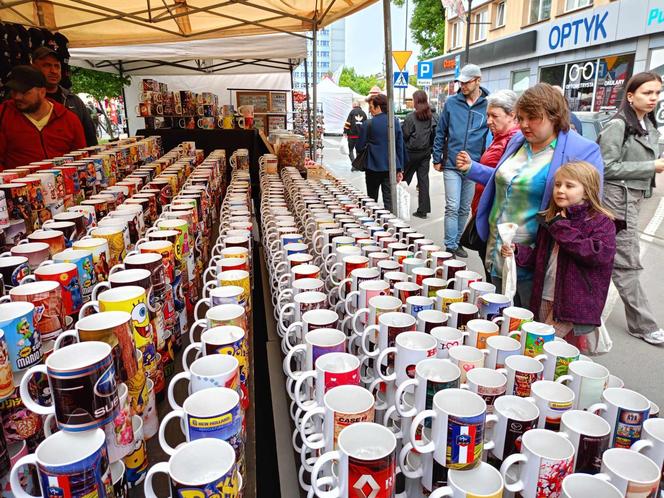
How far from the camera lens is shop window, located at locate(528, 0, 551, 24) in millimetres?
14930

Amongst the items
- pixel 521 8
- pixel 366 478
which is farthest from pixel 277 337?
pixel 521 8

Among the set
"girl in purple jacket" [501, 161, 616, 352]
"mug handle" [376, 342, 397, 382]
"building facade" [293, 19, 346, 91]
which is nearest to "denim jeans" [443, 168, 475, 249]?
"girl in purple jacket" [501, 161, 616, 352]

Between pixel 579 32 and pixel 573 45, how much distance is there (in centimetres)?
36

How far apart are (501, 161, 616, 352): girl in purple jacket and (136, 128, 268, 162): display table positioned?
3.84 m

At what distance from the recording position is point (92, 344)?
84 cm

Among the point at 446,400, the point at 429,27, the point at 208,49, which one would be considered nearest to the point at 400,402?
Result: the point at 446,400

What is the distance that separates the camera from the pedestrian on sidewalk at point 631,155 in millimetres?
2627

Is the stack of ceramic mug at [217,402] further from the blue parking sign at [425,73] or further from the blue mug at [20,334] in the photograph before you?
the blue parking sign at [425,73]

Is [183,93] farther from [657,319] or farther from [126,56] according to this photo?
[657,319]

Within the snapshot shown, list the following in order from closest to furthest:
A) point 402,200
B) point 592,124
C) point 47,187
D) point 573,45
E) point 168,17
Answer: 1. point 47,187
2. point 168,17
3. point 402,200
4. point 592,124
5. point 573,45

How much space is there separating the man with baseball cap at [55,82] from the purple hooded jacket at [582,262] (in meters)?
2.95

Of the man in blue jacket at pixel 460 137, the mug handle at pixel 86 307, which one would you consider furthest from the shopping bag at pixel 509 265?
the man in blue jacket at pixel 460 137

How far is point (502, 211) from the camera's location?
2.27 meters

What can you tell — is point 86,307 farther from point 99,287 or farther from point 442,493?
point 442,493
